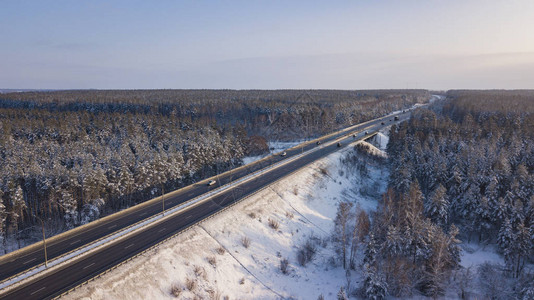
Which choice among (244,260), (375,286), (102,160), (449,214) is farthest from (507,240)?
(102,160)

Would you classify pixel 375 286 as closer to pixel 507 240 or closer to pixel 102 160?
pixel 507 240

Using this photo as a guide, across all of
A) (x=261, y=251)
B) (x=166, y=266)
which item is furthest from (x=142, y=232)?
(x=261, y=251)

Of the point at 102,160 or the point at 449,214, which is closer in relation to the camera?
the point at 449,214

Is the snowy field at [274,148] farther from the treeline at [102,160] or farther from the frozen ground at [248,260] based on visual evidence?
the frozen ground at [248,260]

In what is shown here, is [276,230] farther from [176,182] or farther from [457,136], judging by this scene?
[457,136]

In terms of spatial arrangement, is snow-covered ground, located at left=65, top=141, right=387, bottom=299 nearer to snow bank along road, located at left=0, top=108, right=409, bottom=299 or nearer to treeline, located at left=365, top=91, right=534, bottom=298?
snow bank along road, located at left=0, top=108, right=409, bottom=299

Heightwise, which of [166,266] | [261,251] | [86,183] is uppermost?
[86,183]

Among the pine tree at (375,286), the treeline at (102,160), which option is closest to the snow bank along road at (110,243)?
the treeline at (102,160)
